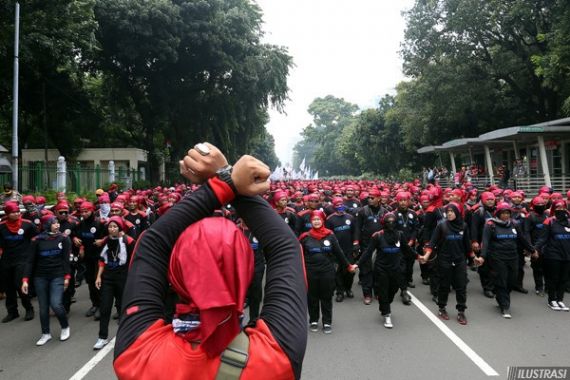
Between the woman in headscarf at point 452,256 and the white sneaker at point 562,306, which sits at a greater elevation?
the woman in headscarf at point 452,256

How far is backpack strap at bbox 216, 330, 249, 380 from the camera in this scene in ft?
4.32

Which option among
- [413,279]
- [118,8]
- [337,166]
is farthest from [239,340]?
[337,166]

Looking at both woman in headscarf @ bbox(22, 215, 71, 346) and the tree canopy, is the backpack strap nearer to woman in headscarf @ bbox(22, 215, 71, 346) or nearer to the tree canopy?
woman in headscarf @ bbox(22, 215, 71, 346)

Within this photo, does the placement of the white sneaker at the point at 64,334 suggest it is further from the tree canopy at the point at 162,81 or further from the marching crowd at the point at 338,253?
the tree canopy at the point at 162,81

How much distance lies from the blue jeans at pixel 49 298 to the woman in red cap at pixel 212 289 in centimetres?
559

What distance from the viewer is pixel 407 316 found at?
280 inches

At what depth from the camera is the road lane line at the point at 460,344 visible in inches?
196

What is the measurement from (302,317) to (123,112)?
3301 centimetres

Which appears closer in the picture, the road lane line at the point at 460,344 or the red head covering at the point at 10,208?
the road lane line at the point at 460,344

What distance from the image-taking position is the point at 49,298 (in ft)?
20.8

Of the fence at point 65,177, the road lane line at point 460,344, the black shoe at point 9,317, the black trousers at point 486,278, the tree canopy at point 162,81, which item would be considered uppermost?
the tree canopy at point 162,81

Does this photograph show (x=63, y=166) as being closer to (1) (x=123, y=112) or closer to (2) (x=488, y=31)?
(1) (x=123, y=112)

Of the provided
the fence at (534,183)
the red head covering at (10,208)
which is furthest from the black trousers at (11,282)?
the fence at (534,183)

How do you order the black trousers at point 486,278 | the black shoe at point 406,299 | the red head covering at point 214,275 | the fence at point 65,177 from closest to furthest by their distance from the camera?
the red head covering at point 214,275 → the black shoe at point 406,299 → the black trousers at point 486,278 → the fence at point 65,177
